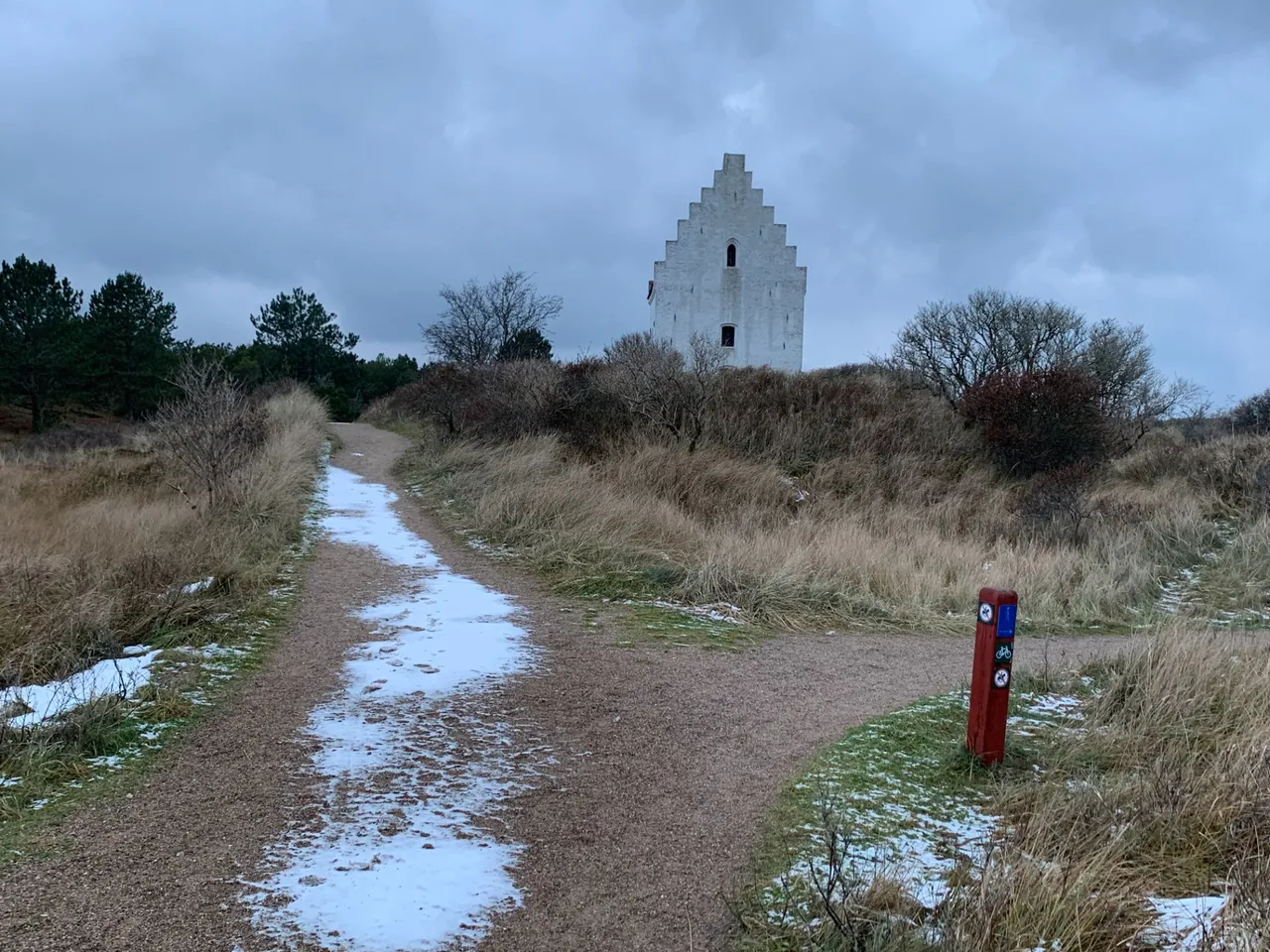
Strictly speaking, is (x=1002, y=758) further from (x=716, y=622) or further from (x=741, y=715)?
(x=716, y=622)

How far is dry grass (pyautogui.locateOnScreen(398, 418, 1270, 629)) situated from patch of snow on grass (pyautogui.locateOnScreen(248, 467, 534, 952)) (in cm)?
309

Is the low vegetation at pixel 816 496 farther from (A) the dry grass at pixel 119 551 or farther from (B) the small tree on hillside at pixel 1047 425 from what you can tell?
(A) the dry grass at pixel 119 551

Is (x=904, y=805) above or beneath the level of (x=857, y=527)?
beneath

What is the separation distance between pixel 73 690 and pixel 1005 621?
212 inches

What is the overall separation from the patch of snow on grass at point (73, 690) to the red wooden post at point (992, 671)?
16.6ft

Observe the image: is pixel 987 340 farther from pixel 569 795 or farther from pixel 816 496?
pixel 569 795

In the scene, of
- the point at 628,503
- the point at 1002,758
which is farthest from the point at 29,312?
the point at 1002,758

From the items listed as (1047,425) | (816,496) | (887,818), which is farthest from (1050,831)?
(1047,425)

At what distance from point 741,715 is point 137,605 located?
490 centimetres

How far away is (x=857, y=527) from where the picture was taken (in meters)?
12.4

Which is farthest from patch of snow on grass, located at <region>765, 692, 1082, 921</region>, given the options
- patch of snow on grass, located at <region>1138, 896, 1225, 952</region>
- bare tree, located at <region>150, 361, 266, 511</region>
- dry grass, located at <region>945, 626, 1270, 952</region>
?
bare tree, located at <region>150, 361, 266, 511</region>

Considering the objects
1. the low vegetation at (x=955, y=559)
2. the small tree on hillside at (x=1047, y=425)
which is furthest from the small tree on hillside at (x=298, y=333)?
the small tree on hillside at (x=1047, y=425)

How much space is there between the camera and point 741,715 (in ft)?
18.2

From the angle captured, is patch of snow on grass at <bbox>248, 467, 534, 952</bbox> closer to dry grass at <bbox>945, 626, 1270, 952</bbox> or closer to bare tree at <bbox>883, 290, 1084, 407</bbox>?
dry grass at <bbox>945, 626, 1270, 952</bbox>
